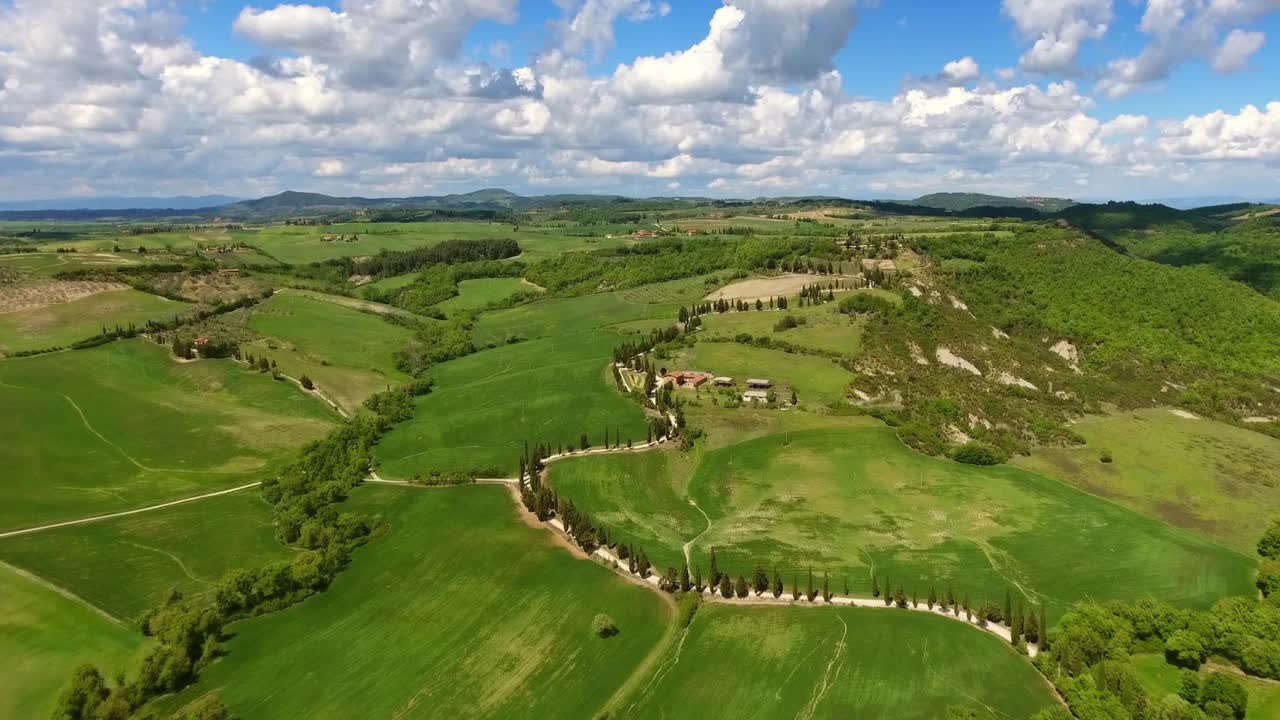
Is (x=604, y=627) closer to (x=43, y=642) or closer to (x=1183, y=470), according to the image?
(x=43, y=642)

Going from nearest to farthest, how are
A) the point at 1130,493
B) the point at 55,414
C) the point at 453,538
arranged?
the point at 453,538
the point at 1130,493
the point at 55,414

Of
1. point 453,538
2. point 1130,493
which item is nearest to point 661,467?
point 453,538

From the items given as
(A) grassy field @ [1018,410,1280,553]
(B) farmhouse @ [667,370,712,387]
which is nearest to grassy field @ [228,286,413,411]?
(B) farmhouse @ [667,370,712,387]

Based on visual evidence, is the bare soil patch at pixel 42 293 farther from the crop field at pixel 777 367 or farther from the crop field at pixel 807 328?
the crop field at pixel 807 328

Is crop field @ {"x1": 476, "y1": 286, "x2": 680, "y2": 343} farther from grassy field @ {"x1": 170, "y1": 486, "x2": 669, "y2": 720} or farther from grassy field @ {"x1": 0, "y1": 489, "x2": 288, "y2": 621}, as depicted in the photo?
grassy field @ {"x1": 170, "y1": 486, "x2": 669, "y2": 720}

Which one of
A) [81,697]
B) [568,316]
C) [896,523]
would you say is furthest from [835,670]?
[568,316]

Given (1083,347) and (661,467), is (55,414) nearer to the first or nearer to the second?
(661,467)

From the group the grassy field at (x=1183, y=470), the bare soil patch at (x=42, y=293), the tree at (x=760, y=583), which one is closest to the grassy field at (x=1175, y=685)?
the tree at (x=760, y=583)
